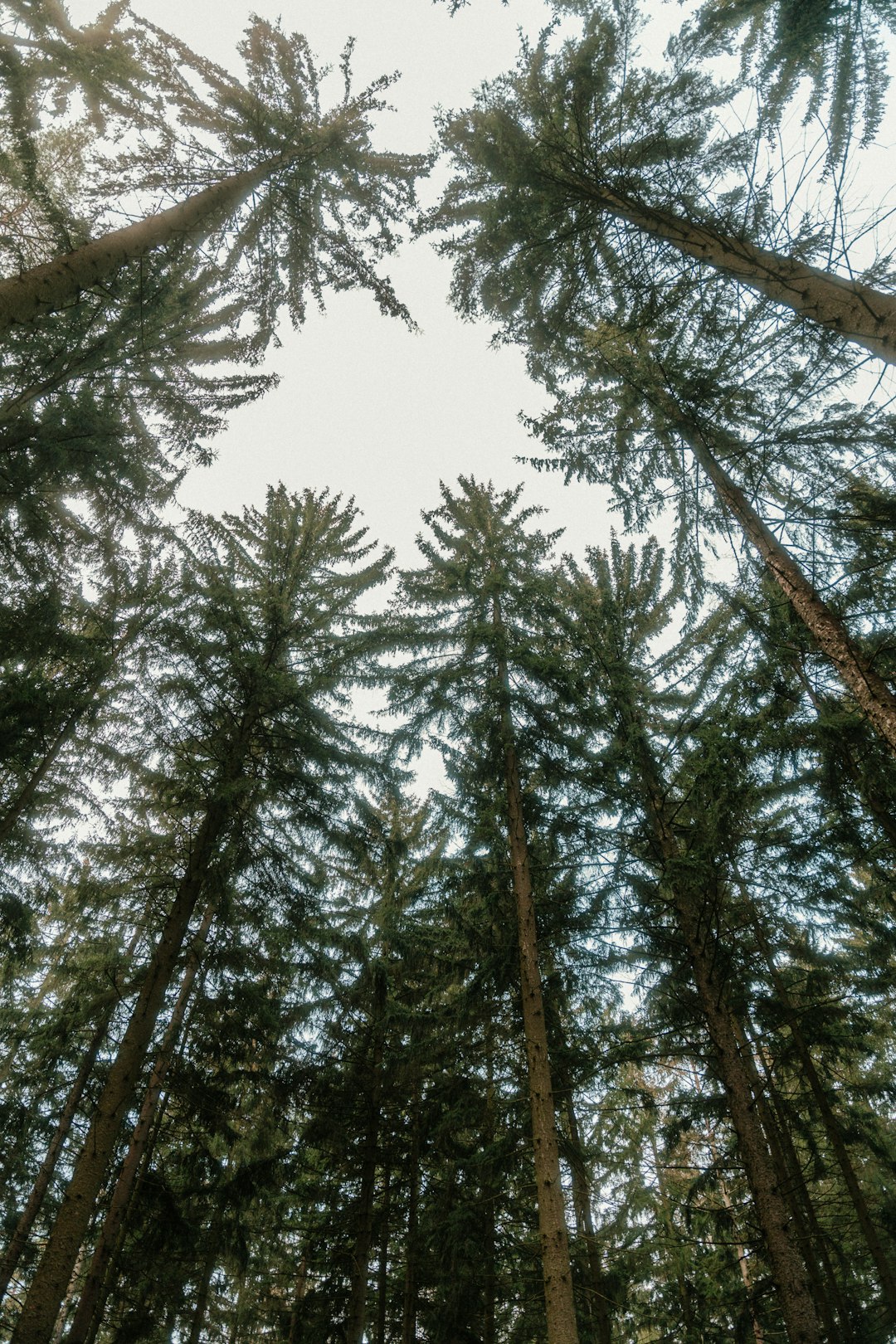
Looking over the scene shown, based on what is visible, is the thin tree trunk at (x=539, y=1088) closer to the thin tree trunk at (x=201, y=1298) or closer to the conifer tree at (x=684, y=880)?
the conifer tree at (x=684, y=880)

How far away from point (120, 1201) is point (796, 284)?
12547 millimetres

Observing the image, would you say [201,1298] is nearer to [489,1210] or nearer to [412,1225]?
[412,1225]

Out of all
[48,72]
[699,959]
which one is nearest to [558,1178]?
[699,959]

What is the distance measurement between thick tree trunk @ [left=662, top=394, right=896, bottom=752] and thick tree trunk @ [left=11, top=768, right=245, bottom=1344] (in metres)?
6.76

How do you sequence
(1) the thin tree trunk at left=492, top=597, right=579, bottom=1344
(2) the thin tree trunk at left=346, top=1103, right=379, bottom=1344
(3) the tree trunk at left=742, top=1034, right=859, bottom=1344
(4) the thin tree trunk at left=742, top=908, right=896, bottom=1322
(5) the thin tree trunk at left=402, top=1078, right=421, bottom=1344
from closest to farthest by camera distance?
(1) the thin tree trunk at left=492, top=597, right=579, bottom=1344 → (3) the tree trunk at left=742, top=1034, right=859, bottom=1344 → (2) the thin tree trunk at left=346, top=1103, right=379, bottom=1344 → (4) the thin tree trunk at left=742, top=908, right=896, bottom=1322 → (5) the thin tree trunk at left=402, top=1078, right=421, bottom=1344

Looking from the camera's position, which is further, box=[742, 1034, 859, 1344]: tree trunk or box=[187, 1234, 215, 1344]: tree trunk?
box=[187, 1234, 215, 1344]: tree trunk

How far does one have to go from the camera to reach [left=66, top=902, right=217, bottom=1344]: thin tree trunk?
295 inches

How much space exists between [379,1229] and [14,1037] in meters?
6.86

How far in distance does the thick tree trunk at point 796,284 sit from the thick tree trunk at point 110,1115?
25.3 feet

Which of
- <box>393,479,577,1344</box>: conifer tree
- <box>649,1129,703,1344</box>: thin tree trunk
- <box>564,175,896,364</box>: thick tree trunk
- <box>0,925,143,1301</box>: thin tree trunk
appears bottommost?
<box>649,1129,703,1344</box>: thin tree trunk

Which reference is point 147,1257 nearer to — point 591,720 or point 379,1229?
point 379,1229

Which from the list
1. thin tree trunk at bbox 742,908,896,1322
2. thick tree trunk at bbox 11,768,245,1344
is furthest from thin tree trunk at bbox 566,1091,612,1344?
thick tree trunk at bbox 11,768,245,1344

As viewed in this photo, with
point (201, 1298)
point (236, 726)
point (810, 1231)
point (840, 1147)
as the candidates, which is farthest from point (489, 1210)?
point (236, 726)

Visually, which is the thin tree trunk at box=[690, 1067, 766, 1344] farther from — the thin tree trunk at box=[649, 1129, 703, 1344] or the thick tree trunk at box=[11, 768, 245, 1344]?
the thick tree trunk at box=[11, 768, 245, 1344]
